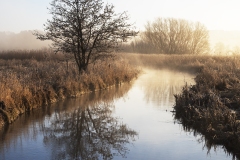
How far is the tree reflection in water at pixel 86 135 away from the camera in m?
7.09

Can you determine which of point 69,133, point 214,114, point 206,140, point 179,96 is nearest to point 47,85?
point 69,133

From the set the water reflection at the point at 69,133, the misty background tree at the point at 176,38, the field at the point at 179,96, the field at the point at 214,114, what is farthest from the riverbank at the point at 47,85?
the misty background tree at the point at 176,38

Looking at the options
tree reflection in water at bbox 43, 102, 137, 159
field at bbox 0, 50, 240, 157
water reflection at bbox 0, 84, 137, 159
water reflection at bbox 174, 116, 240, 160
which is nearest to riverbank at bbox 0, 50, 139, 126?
field at bbox 0, 50, 240, 157

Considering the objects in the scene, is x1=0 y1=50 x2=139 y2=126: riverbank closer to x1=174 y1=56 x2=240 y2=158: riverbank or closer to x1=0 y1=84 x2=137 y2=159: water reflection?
x1=0 y1=84 x2=137 y2=159: water reflection

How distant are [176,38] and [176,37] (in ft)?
0.50

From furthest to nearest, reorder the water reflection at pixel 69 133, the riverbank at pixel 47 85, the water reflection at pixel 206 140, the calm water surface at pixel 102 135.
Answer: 1. the riverbank at pixel 47 85
2. the water reflection at pixel 69 133
3. the calm water surface at pixel 102 135
4. the water reflection at pixel 206 140

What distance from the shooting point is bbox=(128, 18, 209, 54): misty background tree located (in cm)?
4519

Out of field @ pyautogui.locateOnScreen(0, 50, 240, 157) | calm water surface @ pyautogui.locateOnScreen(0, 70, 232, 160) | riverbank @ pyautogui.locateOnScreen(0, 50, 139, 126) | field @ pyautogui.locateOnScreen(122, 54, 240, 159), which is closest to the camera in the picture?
calm water surface @ pyautogui.locateOnScreen(0, 70, 232, 160)

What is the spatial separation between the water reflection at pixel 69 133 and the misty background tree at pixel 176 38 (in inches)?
1336

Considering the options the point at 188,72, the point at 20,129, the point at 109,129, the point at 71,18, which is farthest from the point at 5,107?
the point at 188,72

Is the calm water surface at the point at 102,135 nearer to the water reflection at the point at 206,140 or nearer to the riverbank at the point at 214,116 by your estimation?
the water reflection at the point at 206,140

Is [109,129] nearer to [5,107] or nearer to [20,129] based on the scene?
[20,129]

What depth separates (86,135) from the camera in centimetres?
848

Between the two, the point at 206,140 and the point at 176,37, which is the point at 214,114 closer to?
the point at 206,140
